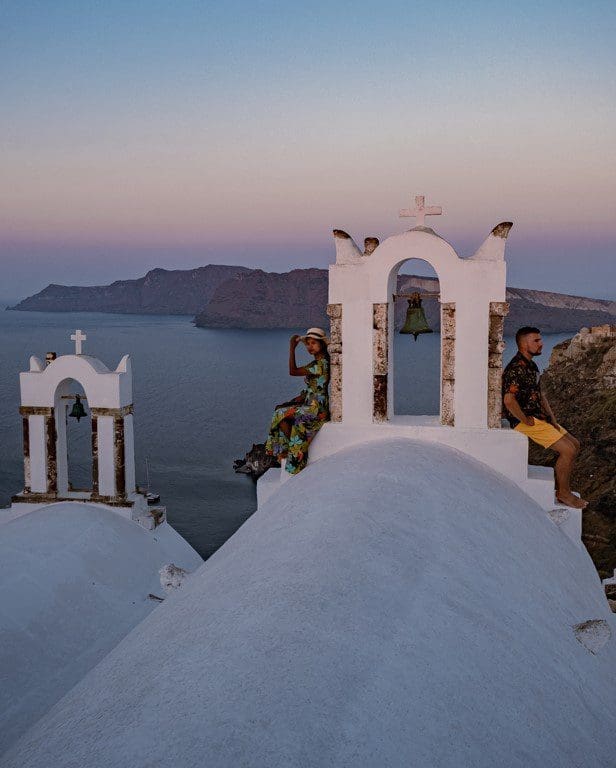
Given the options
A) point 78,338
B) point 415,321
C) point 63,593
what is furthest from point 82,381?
point 415,321

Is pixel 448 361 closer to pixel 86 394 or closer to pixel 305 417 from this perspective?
pixel 305 417

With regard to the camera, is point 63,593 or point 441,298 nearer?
point 441,298

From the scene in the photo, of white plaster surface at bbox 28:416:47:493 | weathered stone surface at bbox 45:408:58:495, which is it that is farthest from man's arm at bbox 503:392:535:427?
white plaster surface at bbox 28:416:47:493

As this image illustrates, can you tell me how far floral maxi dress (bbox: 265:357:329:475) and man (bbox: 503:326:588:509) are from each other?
1.44 metres

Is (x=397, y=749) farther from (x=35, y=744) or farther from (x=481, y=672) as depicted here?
(x=35, y=744)

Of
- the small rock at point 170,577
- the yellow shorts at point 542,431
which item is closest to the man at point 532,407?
the yellow shorts at point 542,431

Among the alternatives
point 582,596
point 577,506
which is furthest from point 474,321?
point 582,596

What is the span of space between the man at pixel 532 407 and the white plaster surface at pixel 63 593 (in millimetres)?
3720

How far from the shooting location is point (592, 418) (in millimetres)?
32969

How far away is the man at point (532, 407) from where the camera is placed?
5.95m

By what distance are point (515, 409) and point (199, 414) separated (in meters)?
44.3

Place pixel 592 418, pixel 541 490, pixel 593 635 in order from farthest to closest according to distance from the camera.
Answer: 1. pixel 592 418
2. pixel 541 490
3. pixel 593 635

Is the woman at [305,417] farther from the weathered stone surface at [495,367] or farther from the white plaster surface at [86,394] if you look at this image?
the white plaster surface at [86,394]

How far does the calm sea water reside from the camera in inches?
1227
